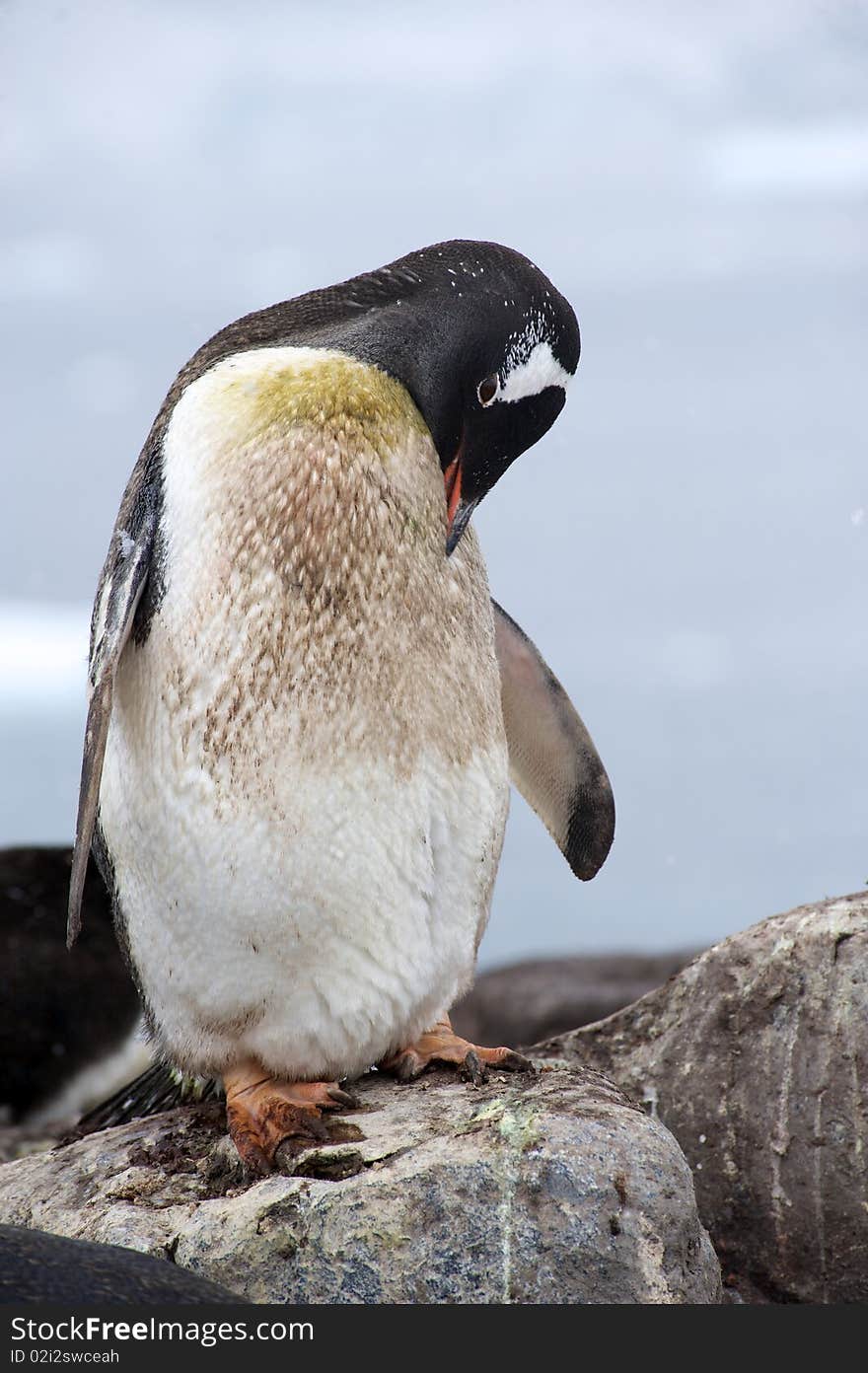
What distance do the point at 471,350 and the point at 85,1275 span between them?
4.84 feet

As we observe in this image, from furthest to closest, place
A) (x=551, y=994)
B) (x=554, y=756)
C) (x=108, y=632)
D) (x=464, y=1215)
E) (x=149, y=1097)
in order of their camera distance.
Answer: (x=551, y=994) → (x=554, y=756) → (x=149, y=1097) → (x=108, y=632) → (x=464, y=1215)

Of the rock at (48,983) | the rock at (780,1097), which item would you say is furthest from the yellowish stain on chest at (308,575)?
the rock at (48,983)

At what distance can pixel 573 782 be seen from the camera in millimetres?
3111

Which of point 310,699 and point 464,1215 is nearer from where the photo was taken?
point 464,1215

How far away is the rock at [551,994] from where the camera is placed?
5797 millimetres

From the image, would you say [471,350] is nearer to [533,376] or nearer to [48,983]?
[533,376]

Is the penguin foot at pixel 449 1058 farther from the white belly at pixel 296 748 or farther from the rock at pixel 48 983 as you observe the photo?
the rock at pixel 48 983

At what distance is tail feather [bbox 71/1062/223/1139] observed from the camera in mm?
2525

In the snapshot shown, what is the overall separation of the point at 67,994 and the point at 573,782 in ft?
8.06

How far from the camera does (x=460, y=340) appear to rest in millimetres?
2367

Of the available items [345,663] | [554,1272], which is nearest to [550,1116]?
[554,1272]

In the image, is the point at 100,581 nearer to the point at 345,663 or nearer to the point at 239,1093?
the point at 345,663

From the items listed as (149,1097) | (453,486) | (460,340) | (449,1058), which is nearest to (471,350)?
(460,340)

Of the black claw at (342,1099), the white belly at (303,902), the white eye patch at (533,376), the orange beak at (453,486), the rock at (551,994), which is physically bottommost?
the rock at (551,994)
